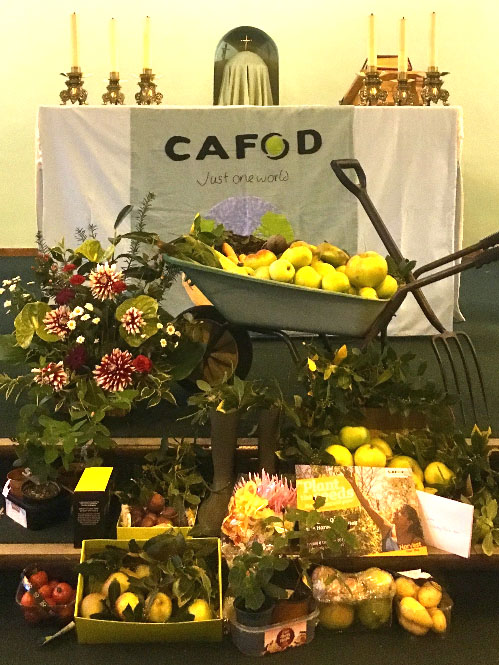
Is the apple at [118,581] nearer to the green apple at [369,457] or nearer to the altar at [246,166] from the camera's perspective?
the green apple at [369,457]

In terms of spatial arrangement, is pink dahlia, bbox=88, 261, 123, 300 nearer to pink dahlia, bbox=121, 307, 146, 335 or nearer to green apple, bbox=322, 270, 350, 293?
pink dahlia, bbox=121, 307, 146, 335

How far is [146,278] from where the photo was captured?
257 cm

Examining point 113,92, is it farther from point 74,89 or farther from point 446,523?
point 446,523

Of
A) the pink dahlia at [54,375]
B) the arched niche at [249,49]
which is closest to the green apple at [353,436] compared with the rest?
the pink dahlia at [54,375]

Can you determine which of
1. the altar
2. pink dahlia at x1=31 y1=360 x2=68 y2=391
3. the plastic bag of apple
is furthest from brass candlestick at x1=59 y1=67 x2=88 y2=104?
pink dahlia at x1=31 y1=360 x2=68 y2=391

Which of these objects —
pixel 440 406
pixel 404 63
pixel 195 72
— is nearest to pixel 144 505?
pixel 440 406

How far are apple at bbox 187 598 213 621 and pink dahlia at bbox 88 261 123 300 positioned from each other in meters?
0.94

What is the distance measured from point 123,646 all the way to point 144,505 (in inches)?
16.6

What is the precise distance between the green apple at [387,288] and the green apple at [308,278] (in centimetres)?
19

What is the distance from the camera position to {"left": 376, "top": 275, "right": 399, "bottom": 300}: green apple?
227cm

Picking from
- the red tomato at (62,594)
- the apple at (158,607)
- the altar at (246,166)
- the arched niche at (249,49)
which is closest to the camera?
the apple at (158,607)

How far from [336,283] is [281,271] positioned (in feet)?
0.55

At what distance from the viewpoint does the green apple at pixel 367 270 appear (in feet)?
7.25

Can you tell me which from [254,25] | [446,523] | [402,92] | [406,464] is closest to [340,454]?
[406,464]
